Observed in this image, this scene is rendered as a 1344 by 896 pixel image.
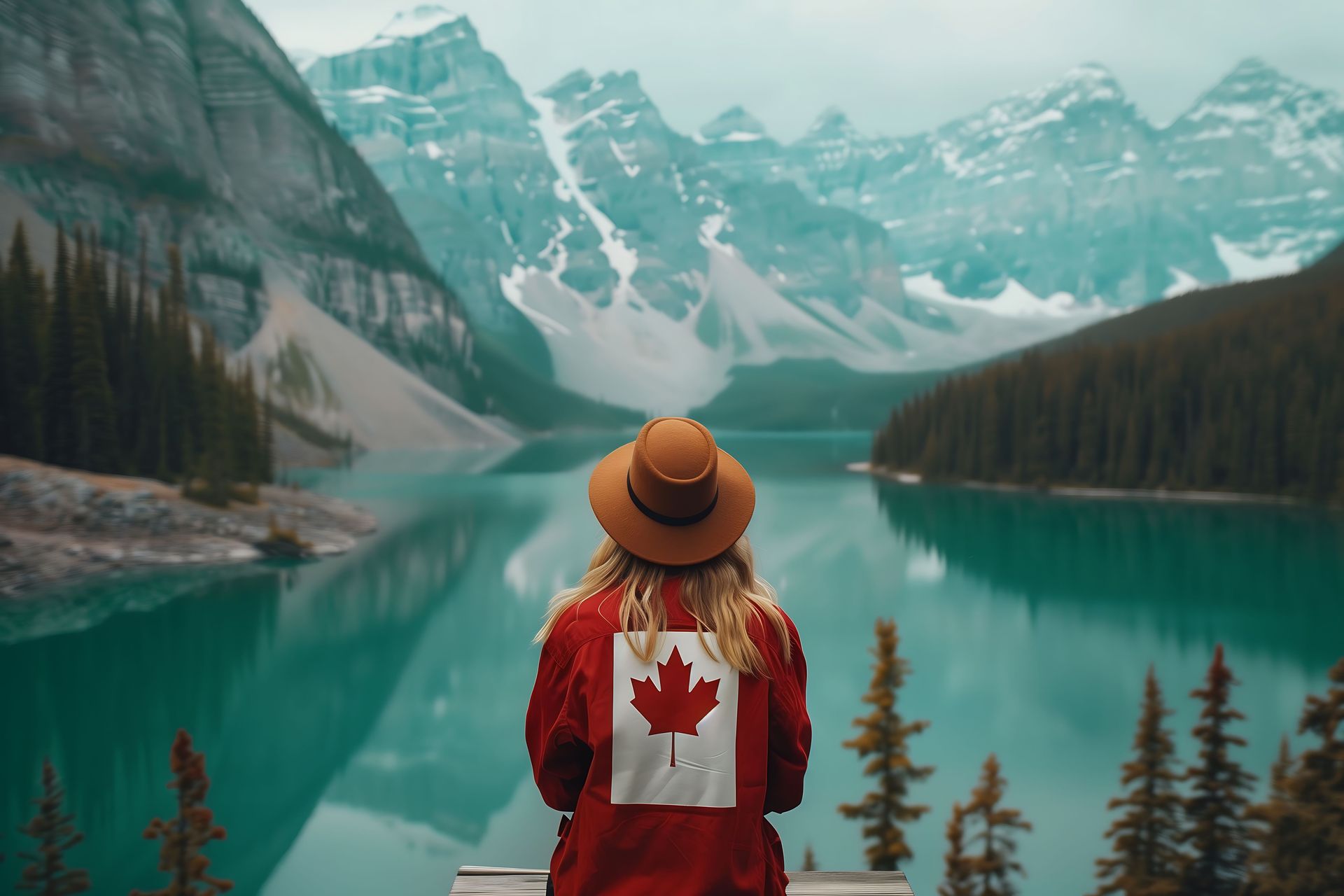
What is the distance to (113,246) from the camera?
42.9 metres

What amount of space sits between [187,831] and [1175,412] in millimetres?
48191

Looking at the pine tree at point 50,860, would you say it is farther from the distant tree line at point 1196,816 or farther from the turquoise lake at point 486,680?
the distant tree line at point 1196,816

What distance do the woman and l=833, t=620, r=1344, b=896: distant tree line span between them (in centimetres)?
486

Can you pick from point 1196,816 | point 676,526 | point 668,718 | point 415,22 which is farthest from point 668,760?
point 415,22

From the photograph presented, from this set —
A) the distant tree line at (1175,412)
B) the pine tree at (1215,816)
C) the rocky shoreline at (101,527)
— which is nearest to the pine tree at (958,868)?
the pine tree at (1215,816)

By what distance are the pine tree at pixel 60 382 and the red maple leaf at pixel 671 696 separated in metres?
19.7

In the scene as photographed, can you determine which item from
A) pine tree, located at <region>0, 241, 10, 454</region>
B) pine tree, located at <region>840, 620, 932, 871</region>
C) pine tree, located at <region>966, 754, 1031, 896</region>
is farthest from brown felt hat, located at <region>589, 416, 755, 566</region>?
pine tree, located at <region>0, 241, 10, 454</region>

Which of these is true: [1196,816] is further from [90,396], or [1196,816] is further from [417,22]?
[417,22]

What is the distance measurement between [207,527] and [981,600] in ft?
63.0

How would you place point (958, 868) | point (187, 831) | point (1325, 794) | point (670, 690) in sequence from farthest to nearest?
point (958, 868), point (187, 831), point (1325, 794), point (670, 690)

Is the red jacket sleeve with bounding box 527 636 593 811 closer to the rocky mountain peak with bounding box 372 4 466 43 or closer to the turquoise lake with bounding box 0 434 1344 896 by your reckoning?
the turquoise lake with bounding box 0 434 1344 896

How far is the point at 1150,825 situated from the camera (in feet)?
22.2

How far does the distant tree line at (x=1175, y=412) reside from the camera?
39062 millimetres

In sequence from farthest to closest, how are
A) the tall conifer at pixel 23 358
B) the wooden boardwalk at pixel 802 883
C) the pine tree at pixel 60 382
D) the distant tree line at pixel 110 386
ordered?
the pine tree at pixel 60 382 < the distant tree line at pixel 110 386 < the tall conifer at pixel 23 358 < the wooden boardwalk at pixel 802 883
